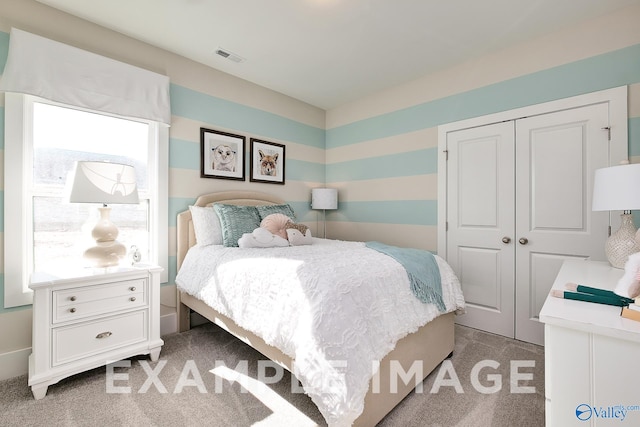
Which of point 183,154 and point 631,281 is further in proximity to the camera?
point 183,154

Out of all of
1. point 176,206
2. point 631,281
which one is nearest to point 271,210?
point 176,206

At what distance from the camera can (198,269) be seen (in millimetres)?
2332

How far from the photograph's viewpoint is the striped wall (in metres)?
2.16


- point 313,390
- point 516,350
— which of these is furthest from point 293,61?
point 516,350

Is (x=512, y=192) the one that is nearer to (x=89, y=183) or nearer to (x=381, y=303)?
(x=381, y=303)

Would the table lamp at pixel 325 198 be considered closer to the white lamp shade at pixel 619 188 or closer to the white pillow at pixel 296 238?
the white pillow at pixel 296 238

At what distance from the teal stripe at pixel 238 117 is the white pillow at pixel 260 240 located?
4.41ft

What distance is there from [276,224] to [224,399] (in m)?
1.39

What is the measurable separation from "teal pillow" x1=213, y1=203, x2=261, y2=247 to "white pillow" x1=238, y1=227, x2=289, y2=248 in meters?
0.11

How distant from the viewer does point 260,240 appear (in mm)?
2449

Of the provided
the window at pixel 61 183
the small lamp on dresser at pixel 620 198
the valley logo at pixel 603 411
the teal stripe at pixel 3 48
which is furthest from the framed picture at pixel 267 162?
the valley logo at pixel 603 411

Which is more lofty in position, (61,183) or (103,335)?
(61,183)

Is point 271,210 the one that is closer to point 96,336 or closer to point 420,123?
point 96,336

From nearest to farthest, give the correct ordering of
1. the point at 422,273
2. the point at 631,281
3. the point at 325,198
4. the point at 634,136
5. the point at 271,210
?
the point at 631,281, the point at 422,273, the point at 634,136, the point at 271,210, the point at 325,198
